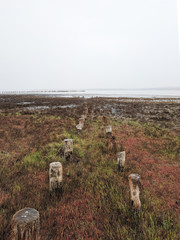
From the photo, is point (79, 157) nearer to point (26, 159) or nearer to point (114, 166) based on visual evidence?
point (114, 166)

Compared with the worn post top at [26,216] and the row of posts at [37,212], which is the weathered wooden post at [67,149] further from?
the worn post top at [26,216]

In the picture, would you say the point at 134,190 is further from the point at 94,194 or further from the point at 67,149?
the point at 67,149

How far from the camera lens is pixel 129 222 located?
110 inches

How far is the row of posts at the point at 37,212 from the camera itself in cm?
167

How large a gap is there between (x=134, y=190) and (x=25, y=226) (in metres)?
2.16

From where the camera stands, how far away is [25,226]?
1.67 meters

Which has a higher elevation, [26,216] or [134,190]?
[26,216]

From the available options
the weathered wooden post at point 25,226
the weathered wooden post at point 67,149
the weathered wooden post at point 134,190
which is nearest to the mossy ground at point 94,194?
the weathered wooden post at point 134,190

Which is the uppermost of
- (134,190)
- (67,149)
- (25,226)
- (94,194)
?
(25,226)

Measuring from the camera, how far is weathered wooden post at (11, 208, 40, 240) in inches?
65.6

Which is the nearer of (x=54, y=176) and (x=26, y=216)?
(x=26, y=216)

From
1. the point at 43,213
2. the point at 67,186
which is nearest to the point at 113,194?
the point at 67,186

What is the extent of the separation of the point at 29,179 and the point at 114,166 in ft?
9.81

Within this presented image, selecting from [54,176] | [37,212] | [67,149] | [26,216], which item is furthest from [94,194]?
[67,149]
